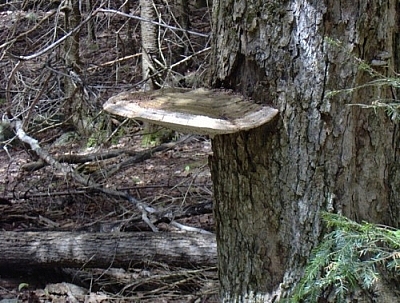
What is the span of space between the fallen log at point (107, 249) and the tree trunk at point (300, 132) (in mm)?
1587

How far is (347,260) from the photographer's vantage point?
1531 millimetres

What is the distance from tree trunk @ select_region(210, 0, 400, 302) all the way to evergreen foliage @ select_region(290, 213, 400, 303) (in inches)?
3.7

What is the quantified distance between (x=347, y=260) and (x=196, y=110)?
0.58 meters

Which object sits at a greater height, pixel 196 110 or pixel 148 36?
pixel 148 36

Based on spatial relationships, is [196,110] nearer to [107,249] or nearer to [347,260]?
[347,260]

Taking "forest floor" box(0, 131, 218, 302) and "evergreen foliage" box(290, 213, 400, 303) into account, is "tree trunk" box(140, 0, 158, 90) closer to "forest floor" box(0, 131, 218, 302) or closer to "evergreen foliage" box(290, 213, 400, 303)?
"forest floor" box(0, 131, 218, 302)

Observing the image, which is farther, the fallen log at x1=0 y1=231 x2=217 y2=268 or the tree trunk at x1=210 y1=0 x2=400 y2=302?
the fallen log at x1=0 y1=231 x2=217 y2=268

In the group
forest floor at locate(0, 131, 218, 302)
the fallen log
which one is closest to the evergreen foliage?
forest floor at locate(0, 131, 218, 302)

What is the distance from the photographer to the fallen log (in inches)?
136

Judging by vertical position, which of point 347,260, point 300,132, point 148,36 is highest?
point 148,36

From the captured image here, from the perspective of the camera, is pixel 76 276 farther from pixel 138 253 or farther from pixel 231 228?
pixel 231 228

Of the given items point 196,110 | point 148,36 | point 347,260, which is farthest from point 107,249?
point 148,36

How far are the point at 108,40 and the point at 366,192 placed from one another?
8.24 m

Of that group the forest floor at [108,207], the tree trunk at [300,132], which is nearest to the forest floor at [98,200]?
the forest floor at [108,207]
